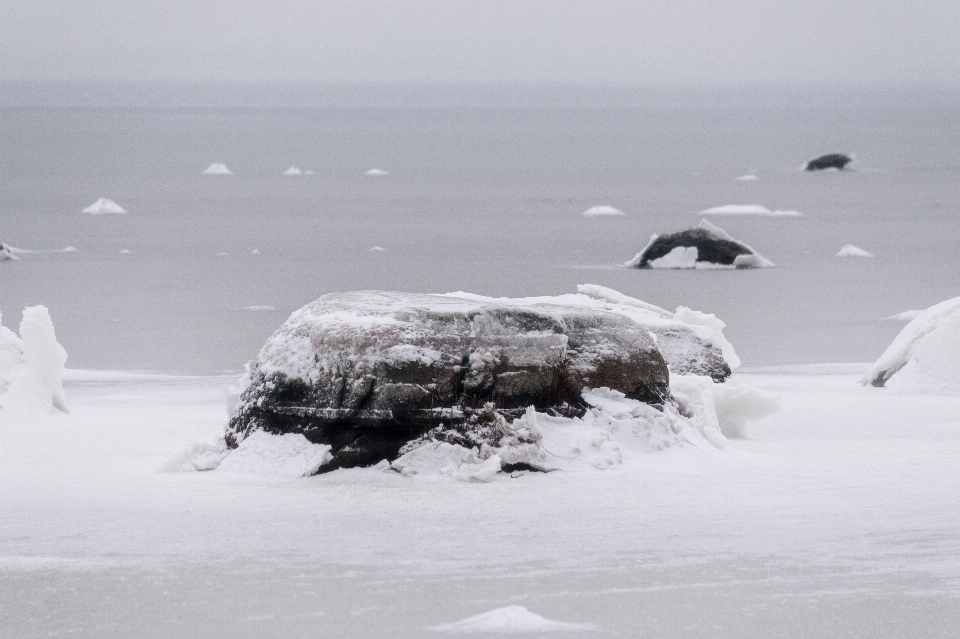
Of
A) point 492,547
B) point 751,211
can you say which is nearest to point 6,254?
point 751,211

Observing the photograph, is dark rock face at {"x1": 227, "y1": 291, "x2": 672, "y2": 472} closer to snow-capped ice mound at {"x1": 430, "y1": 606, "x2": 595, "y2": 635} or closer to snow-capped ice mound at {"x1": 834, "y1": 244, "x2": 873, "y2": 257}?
snow-capped ice mound at {"x1": 430, "y1": 606, "x2": 595, "y2": 635}

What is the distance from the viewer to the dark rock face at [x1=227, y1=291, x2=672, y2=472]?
6141 mm

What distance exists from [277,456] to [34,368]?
221 cm

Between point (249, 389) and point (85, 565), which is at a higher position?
point (249, 389)

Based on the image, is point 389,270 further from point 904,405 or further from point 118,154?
point 118,154

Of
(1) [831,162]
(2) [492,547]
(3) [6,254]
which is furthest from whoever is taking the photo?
(1) [831,162]

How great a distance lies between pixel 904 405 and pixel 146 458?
13.6 feet

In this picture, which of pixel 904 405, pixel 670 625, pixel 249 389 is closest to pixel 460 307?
pixel 249 389

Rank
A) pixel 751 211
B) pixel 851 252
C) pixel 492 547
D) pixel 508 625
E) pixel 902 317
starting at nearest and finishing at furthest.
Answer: pixel 508 625 < pixel 492 547 < pixel 902 317 < pixel 851 252 < pixel 751 211

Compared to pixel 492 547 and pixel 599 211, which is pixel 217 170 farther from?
pixel 492 547

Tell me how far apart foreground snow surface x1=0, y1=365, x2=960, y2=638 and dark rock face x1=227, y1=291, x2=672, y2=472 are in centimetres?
28

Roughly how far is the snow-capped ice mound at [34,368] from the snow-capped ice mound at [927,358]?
4.78 meters

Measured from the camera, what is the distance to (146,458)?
6.64 m

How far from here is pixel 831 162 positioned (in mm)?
50000
